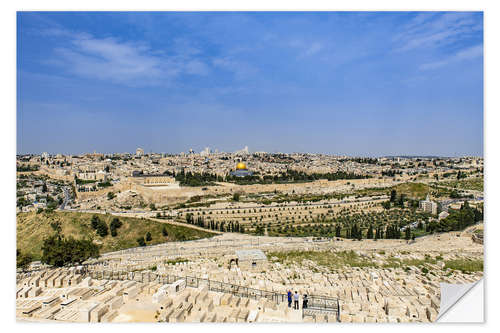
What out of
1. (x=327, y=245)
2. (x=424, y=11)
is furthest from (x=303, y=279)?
(x=424, y=11)

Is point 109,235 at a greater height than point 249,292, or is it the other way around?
point 249,292

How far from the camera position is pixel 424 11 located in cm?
505

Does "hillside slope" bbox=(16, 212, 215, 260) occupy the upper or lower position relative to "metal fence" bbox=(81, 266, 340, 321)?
lower

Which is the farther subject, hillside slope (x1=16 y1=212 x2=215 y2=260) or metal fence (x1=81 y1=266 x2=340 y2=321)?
hillside slope (x1=16 y1=212 x2=215 y2=260)

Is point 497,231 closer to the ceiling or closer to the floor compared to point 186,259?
closer to the ceiling

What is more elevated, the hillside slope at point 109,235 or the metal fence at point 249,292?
the metal fence at point 249,292

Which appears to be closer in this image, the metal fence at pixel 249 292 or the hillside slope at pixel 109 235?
the metal fence at pixel 249 292

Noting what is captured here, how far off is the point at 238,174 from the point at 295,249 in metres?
24.1

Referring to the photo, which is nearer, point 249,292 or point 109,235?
point 249,292
